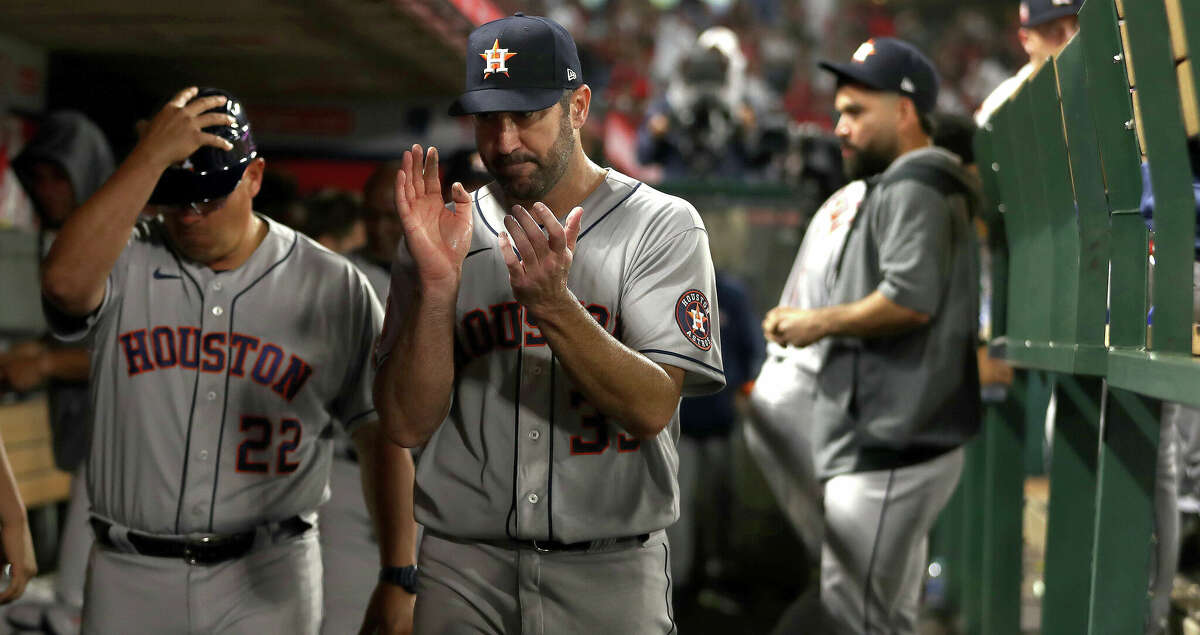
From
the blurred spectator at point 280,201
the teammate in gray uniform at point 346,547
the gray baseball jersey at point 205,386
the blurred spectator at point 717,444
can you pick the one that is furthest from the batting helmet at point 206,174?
the blurred spectator at point 717,444

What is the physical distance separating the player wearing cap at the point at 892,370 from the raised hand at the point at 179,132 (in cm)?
175

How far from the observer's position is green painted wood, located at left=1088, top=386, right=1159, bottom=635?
7.57 feet

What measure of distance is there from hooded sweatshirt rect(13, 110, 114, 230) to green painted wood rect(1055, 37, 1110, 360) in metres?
3.39

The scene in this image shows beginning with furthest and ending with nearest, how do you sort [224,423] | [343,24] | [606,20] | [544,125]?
1. [606,20]
2. [343,24]
3. [224,423]
4. [544,125]

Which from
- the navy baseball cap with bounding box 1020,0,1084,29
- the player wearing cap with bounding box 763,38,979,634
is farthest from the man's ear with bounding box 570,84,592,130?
the navy baseball cap with bounding box 1020,0,1084,29

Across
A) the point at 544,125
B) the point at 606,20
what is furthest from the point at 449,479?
the point at 606,20

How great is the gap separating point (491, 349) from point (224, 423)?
687 millimetres

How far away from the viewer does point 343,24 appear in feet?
22.4

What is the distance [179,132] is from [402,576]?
1.02 metres

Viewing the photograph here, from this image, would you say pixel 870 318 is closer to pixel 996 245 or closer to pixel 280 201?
pixel 996 245

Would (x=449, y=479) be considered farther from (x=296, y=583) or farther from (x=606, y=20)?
(x=606, y=20)

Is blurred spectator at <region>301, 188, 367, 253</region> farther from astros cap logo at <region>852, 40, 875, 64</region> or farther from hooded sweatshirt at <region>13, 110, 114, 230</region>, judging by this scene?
astros cap logo at <region>852, 40, 875, 64</region>

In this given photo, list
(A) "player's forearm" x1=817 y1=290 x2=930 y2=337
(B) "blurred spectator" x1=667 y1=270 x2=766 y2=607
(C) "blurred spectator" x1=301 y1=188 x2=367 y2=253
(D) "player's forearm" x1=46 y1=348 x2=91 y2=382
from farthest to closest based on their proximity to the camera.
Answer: (B) "blurred spectator" x1=667 y1=270 x2=766 y2=607 → (C) "blurred spectator" x1=301 y1=188 x2=367 y2=253 → (D) "player's forearm" x1=46 y1=348 x2=91 y2=382 → (A) "player's forearm" x1=817 y1=290 x2=930 y2=337

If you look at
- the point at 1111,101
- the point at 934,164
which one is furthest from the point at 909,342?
the point at 1111,101
